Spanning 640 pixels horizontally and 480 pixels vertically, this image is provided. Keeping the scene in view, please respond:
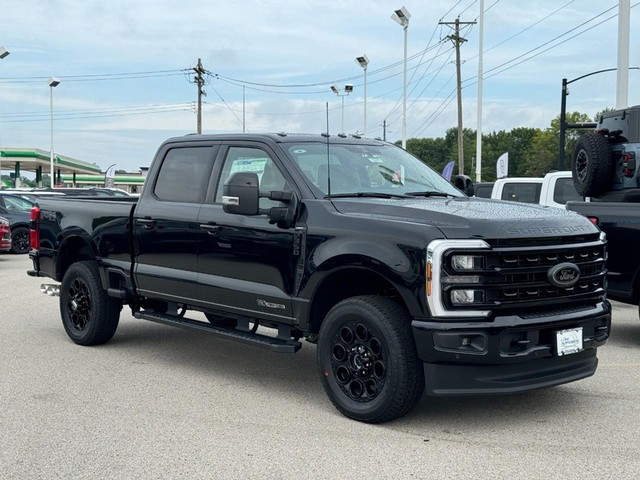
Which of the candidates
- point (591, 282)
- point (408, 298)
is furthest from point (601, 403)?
point (408, 298)

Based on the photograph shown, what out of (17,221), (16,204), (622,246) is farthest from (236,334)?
(16,204)

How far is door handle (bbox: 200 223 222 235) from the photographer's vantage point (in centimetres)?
658

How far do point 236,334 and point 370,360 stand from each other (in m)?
1.44

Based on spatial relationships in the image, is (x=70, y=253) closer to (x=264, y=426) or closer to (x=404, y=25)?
(x=264, y=426)

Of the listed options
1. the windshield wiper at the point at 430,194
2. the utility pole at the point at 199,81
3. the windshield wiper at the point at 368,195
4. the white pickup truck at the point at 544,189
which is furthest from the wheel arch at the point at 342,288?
the utility pole at the point at 199,81

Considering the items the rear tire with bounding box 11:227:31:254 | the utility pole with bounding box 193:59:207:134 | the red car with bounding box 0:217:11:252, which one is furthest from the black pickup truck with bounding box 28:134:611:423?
the utility pole with bounding box 193:59:207:134

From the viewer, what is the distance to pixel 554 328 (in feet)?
17.2

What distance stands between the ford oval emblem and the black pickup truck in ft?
0.04

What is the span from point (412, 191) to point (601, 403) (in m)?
2.17

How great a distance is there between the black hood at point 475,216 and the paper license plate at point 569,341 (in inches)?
25.7

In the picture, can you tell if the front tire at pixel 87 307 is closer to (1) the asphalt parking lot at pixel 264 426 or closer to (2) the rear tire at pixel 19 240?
(1) the asphalt parking lot at pixel 264 426

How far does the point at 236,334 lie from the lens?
6.44 meters

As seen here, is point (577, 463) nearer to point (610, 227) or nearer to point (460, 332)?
point (460, 332)

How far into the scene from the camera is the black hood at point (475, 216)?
507cm
